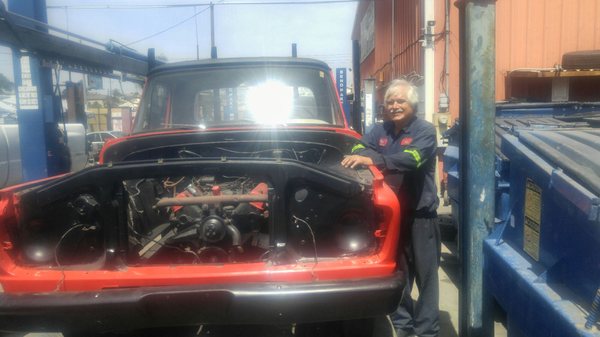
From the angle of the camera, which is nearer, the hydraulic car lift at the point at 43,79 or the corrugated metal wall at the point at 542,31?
the hydraulic car lift at the point at 43,79

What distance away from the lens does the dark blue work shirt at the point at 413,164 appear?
3.03 meters

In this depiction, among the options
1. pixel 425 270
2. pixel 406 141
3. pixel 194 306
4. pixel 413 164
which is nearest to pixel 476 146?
pixel 413 164

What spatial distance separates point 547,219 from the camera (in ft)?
6.76

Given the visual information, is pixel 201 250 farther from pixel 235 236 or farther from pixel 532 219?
pixel 532 219

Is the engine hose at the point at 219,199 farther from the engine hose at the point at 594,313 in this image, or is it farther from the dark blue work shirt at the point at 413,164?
the engine hose at the point at 594,313

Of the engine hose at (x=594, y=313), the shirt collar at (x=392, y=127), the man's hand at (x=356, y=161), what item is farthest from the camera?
the shirt collar at (x=392, y=127)

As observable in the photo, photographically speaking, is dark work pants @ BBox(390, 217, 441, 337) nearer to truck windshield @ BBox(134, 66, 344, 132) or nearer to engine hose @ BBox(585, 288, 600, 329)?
truck windshield @ BBox(134, 66, 344, 132)

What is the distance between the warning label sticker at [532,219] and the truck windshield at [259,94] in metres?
2.05

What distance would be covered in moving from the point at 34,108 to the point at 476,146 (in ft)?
21.0

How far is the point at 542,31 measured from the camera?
30.5 feet

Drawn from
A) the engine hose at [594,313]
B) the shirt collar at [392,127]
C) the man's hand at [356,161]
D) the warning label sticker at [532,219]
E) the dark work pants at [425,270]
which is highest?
the shirt collar at [392,127]

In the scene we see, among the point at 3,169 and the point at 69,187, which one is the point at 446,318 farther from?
the point at 3,169

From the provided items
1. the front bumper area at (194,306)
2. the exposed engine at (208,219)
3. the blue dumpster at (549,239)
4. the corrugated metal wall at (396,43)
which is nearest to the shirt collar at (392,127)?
the exposed engine at (208,219)

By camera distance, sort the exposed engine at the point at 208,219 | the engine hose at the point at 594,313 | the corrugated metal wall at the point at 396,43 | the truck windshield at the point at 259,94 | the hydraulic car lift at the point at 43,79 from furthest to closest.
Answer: the corrugated metal wall at the point at 396,43 < the hydraulic car lift at the point at 43,79 < the truck windshield at the point at 259,94 < the exposed engine at the point at 208,219 < the engine hose at the point at 594,313
